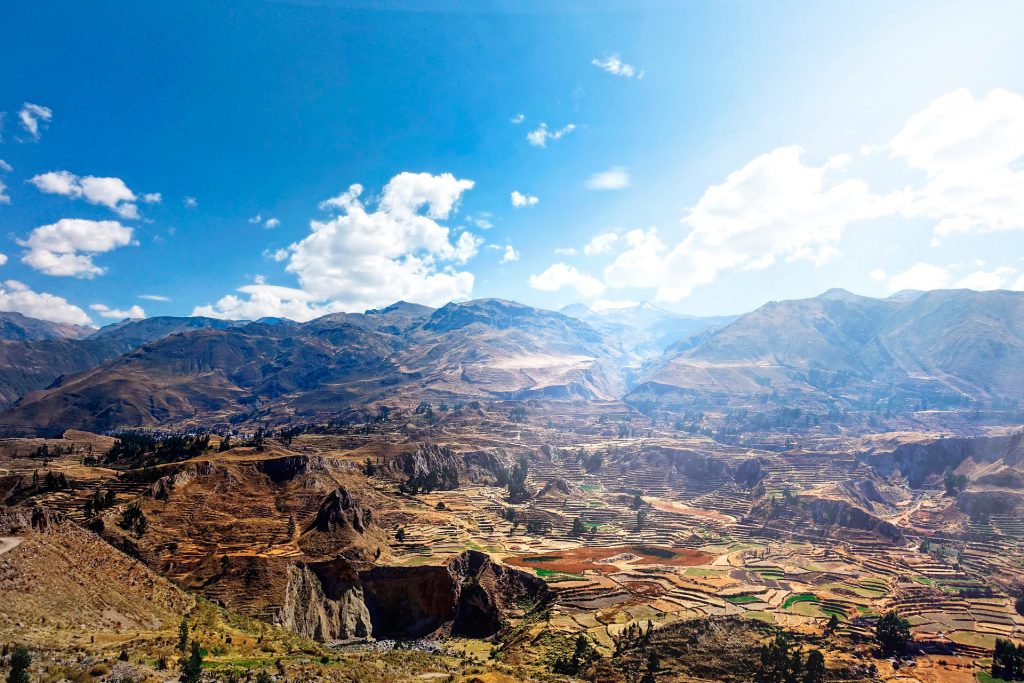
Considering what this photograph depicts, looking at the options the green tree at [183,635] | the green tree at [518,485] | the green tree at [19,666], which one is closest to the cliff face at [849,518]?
the green tree at [518,485]

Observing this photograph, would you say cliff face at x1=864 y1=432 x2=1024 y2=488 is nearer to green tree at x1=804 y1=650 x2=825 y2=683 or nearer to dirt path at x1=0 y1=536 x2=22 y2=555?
green tree at x1=804 y1=650 x2=825 y2=683

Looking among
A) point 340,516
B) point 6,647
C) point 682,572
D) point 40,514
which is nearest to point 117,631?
point 6,647

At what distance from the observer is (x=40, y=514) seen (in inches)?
2152

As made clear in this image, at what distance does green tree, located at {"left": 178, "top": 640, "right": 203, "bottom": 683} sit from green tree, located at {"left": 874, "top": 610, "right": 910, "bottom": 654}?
7617cm

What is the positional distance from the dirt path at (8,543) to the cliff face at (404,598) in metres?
29.6

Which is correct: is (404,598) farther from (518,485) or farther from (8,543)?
(518,485)

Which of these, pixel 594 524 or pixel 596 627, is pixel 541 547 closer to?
pixel 594 524

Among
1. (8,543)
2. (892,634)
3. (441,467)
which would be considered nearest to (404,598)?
(8,543)

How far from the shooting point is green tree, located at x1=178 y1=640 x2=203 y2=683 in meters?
37.8

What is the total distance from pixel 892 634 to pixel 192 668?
7877 cm

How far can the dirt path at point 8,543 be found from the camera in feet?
152

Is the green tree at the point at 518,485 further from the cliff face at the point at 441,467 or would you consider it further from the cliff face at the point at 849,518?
the cliff face at the point at 849,518

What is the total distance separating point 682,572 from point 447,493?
Result: 76.7 m

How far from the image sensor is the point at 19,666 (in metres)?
31.9
